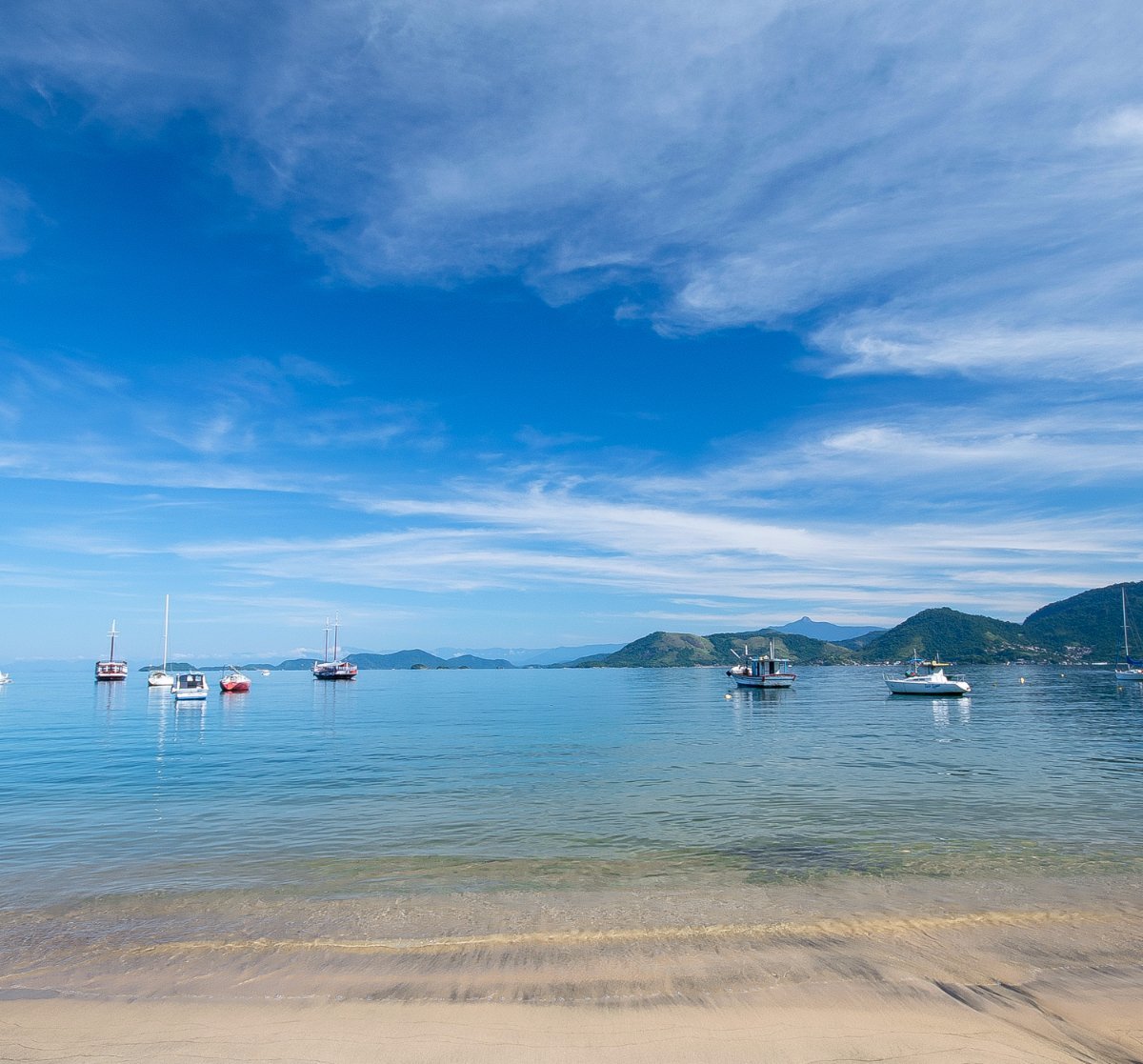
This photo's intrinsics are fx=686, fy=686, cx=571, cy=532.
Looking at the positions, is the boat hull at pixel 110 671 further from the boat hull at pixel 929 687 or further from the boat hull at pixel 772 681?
the boat hull at pixel 929 687

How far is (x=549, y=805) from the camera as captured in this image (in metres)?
27.5

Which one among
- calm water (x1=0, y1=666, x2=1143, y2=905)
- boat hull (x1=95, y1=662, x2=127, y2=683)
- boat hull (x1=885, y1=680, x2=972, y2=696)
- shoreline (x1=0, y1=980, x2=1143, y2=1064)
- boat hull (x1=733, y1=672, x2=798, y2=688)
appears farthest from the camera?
boat hull (x1=95, y1=662, x2=127, y2=683)

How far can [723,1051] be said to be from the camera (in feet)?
29.4

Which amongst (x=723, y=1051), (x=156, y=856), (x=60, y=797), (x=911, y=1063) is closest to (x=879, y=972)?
(x=911, y=1063)

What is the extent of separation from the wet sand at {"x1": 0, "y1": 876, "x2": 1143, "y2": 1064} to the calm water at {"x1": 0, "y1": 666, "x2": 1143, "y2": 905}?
2166 mm

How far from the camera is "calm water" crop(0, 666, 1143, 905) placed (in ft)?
61.3

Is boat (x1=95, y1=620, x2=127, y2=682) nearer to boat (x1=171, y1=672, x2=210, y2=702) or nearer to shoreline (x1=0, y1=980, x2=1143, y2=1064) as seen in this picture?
boat (x1=171, y1=672, x2=210, y2=702)

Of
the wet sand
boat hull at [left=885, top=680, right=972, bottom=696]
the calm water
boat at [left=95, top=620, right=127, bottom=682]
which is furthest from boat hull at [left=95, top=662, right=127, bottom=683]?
the wet sand

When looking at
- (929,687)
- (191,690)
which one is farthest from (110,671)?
(929,687)

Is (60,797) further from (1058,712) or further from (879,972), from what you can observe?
(1058,712)

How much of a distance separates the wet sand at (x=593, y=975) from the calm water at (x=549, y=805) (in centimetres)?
217

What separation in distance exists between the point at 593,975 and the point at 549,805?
1639 cm

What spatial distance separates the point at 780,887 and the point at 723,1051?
326 inches

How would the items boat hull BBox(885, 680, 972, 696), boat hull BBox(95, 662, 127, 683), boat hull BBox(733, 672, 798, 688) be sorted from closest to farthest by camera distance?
boat hull BBox(885, 680, 972, 696) → boat hull BBox(733, 672, 798, 688) → boat hull BBox(95, 662, 127, 683)
